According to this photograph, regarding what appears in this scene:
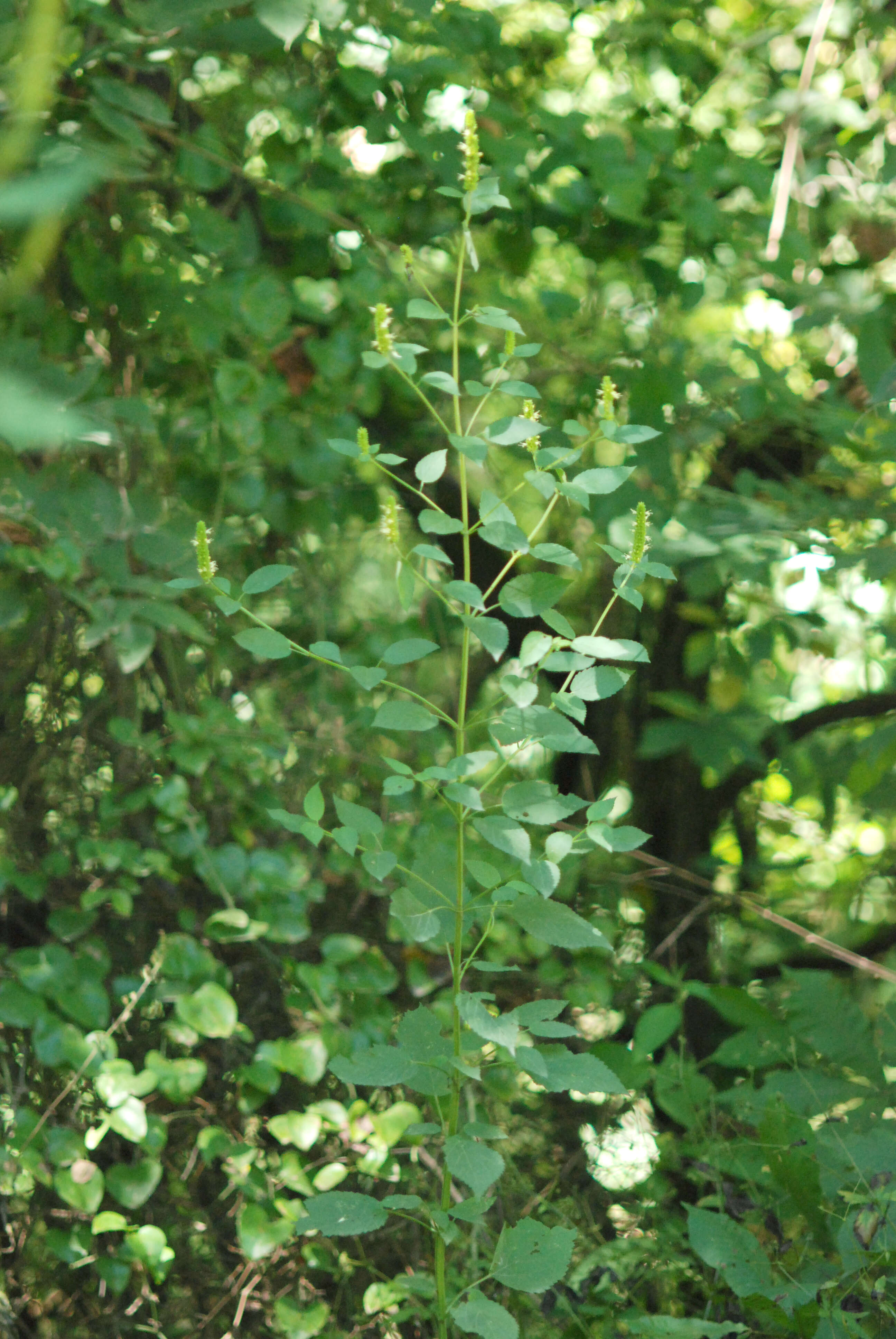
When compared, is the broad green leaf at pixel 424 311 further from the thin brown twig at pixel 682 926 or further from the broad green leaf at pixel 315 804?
the thin brown twig at pixel 682 926

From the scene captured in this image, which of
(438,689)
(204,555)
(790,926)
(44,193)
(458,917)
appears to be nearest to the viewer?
(44,193)

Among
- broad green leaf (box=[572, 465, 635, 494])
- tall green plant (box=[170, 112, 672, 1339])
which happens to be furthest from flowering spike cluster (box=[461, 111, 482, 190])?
broad green leaf (box=[572, 465, 635, 494])

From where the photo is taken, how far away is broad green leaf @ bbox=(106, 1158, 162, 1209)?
126 centimetres

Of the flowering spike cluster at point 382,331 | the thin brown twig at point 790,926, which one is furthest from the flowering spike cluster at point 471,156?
the thin brown twig at point 790,926

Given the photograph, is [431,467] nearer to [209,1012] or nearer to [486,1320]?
[486,1320]

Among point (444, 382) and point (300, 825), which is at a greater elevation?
point (444, 382)

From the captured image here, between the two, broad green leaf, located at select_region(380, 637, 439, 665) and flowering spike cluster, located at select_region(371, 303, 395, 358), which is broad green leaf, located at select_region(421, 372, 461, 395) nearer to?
flowering spike cluster, located at select_region(371, 303, 395, 358)

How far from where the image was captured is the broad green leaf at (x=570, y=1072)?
818mm

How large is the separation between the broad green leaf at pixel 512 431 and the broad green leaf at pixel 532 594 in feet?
0.34

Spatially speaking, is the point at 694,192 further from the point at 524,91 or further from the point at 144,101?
the point at 144,101

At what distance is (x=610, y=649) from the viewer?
78 centimetres

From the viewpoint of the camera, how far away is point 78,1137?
4.29 feet

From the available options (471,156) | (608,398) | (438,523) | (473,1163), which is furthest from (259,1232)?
(471,156)

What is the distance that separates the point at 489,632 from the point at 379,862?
0.19 metres
